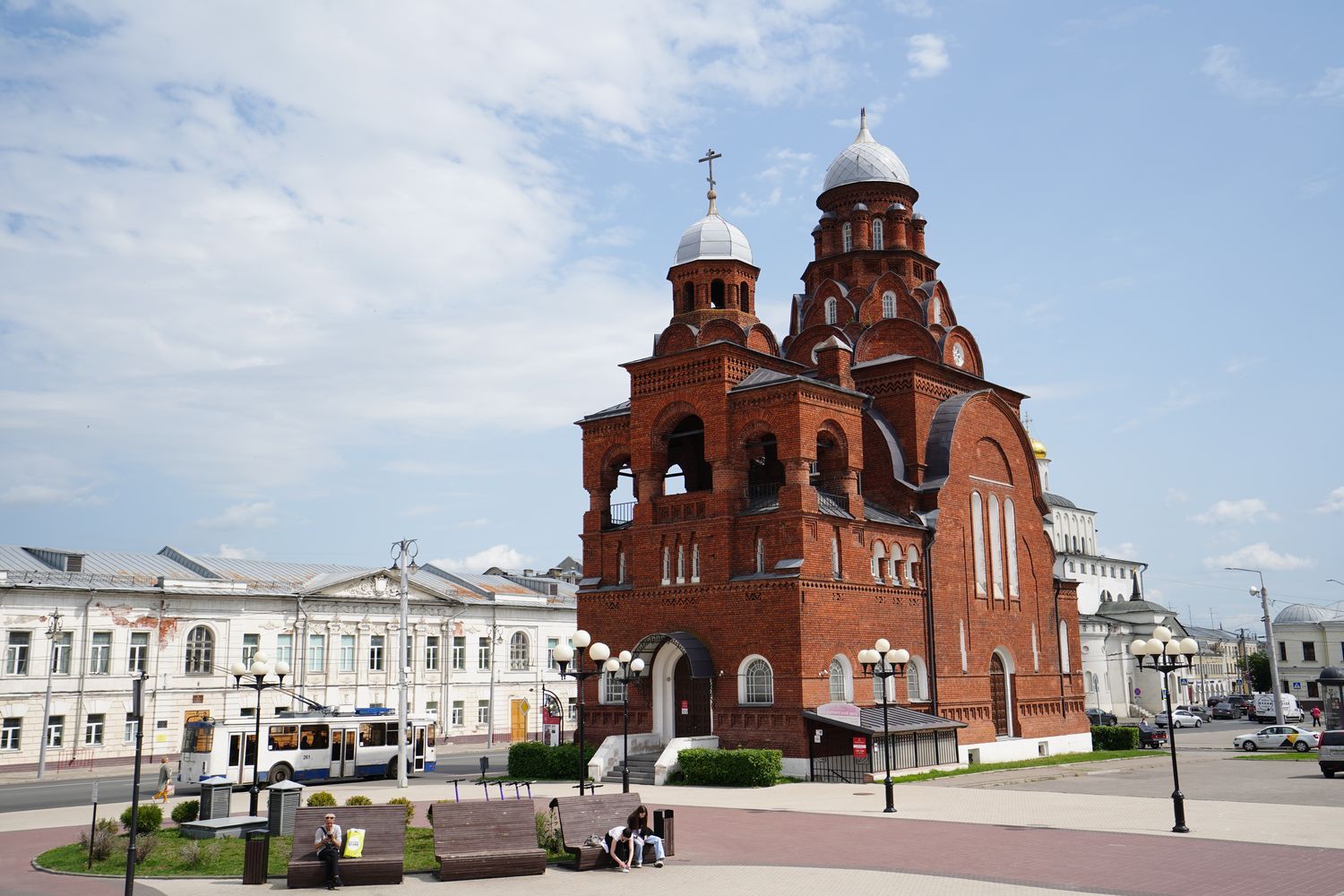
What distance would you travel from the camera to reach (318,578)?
51844 millimetres

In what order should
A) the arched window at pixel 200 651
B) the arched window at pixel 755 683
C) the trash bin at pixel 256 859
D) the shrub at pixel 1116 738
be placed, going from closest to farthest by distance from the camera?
1. the trash bin at pixel 256 859
2. the arched window at pixel 755 683
3. the shrub at pixel 1116 738
4. the arched window at pixel 200 651

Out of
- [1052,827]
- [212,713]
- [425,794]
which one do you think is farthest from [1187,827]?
[212,713]

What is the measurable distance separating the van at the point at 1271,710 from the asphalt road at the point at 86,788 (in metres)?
51.3

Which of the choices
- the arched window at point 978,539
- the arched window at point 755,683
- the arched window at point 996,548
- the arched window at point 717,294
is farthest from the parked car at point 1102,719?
the arched window at point 755,683

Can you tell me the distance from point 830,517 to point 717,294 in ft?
37.1

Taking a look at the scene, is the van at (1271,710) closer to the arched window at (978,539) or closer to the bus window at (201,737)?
the arched window at (978,539)

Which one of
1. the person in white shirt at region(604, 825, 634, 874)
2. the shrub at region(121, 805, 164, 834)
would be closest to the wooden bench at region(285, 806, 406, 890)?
the person in white shirt at region(604, 825, 634, 874)

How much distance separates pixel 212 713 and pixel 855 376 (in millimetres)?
28993

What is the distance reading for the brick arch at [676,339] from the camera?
4022cm

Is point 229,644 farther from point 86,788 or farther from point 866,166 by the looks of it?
point 866,166

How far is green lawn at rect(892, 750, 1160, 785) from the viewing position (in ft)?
105

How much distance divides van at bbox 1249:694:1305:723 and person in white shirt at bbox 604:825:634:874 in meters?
62.8

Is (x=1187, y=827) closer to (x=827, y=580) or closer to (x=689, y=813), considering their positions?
(x=689, y=813)

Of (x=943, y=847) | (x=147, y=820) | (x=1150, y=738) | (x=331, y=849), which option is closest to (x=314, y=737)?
(x=147, y=820)
